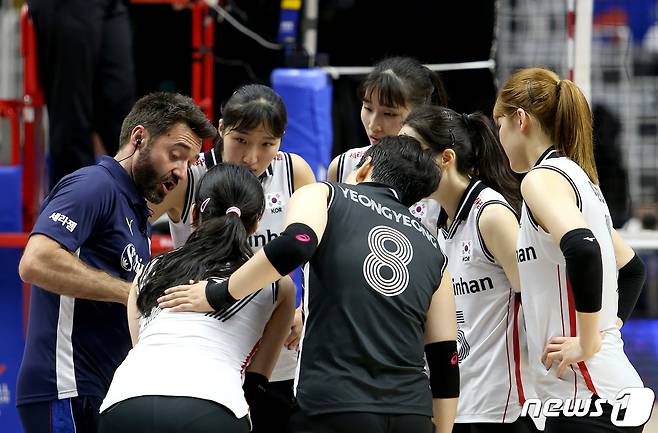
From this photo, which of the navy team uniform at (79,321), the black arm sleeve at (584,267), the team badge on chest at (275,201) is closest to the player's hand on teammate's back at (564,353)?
the black arm sleeve at (584,267)

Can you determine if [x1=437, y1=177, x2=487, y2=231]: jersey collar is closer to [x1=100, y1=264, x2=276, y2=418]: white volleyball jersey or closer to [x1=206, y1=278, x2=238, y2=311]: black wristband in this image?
[x1=100, y1=264, x2=276, y2=418]: white volleyball jersey

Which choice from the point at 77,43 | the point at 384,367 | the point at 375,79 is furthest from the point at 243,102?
the point at 77,43

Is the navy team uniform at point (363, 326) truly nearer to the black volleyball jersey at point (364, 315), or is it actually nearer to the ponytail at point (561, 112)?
the black volleyball jersey at point (364, 315)

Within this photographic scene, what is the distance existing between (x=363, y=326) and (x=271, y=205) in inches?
46.3

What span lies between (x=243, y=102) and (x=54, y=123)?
2.22 meters

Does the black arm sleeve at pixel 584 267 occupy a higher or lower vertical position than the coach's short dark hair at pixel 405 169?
lower

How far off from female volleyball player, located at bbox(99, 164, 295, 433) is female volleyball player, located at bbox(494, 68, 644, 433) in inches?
29.6

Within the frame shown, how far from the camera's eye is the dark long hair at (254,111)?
3.69m

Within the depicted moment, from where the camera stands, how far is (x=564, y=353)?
9.86 feet

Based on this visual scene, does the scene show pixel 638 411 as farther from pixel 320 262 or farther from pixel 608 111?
pixel 608 111

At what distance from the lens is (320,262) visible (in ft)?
9.21

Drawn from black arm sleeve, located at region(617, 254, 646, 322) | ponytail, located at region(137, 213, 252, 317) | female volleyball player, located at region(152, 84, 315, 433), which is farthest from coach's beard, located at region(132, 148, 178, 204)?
black arm sleeve, located at region(617, 254, 646, 322)

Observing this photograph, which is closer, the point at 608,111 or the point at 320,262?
the point at 320,262

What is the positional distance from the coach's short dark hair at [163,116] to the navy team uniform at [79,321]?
0.62 ft
